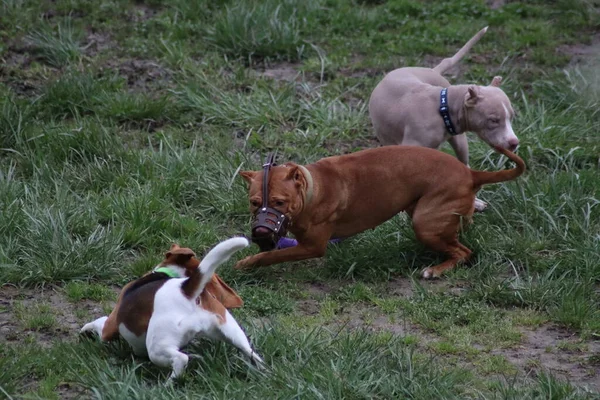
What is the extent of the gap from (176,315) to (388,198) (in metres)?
2.08

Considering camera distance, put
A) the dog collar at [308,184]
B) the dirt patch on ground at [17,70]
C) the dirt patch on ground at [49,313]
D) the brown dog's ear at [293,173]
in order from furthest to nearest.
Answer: the dirt patch on ground at [17,70] → the dog collar at [308,184] → the brown dog's ear at [293,173] → the dirt patch on ground at [49,313]

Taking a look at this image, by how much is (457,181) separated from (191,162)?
2.13m

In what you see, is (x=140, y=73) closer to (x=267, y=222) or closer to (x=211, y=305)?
(x=267, y=222)

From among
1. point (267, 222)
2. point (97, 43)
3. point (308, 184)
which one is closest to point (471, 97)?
point (308, 184)

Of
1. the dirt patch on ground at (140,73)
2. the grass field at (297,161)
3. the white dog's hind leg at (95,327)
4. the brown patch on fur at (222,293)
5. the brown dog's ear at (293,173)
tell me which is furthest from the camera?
the dirt patch on ground at (140,73)

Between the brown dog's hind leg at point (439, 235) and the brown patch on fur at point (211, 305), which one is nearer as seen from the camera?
the brown patch on fur at point (211, 305)

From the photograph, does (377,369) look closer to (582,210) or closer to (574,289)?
(574,289)

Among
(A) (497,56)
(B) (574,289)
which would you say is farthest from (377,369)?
(A) (497,56)

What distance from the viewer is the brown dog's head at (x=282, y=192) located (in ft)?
18.9

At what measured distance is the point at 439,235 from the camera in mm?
6195

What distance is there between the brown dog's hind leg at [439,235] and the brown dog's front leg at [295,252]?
23.3 inches

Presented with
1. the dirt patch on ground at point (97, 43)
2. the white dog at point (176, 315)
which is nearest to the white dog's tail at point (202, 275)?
the white dog at point (176, 315)

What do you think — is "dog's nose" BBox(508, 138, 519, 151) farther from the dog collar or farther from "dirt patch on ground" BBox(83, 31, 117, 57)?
"dirt patch on ground" BBox(83, 31, 117, 57)

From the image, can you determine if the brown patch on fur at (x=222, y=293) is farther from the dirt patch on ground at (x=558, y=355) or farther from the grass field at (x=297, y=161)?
the dirt patch on ground at (x=558, y=355)
